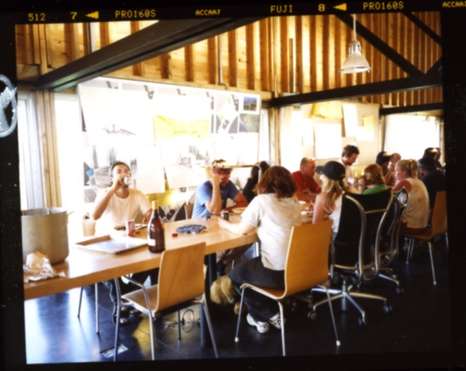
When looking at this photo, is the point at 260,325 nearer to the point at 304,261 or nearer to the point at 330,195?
the point at 304,261

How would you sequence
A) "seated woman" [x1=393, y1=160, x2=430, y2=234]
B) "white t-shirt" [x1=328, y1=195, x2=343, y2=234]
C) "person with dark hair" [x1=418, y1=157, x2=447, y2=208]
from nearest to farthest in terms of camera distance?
"white t-shirt" [x1=328, y1=195, x2=343, y2=234]
"seated woman" [x1=393, y1=160, x2=430, y2=234]
"person with dark hair" [x1=418, y1=157, x2=447, y2=208]

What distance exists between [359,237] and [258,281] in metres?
0.81

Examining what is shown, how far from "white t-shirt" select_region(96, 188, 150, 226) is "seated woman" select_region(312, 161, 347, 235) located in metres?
1.36

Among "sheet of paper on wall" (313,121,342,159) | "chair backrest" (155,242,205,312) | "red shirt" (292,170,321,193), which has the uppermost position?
"sheet of paper on wall" (313,121,342,159)

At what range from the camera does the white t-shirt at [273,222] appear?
7.59ft

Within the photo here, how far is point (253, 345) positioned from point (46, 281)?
4.44 feet

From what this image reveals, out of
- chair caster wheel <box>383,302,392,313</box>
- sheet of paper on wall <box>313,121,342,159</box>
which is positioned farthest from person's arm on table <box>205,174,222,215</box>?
sheet of paper on wall <box>313,121,342,159</box>

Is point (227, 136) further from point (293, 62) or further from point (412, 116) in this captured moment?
point (412, 116)

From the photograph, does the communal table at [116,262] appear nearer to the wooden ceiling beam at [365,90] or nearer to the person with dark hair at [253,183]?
the person with dark hair at [253,183]

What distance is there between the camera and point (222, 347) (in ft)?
7.60

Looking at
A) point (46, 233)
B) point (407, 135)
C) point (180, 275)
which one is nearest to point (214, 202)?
point (180, 275)

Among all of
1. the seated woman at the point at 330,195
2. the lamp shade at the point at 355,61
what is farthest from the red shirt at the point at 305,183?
the seated woman at the point at 330,195

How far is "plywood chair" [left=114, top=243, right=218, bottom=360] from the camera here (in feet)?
6.00

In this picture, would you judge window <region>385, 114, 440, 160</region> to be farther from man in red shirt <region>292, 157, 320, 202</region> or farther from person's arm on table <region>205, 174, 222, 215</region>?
person's arm on table <region>205, 174, 222, 215</region>
